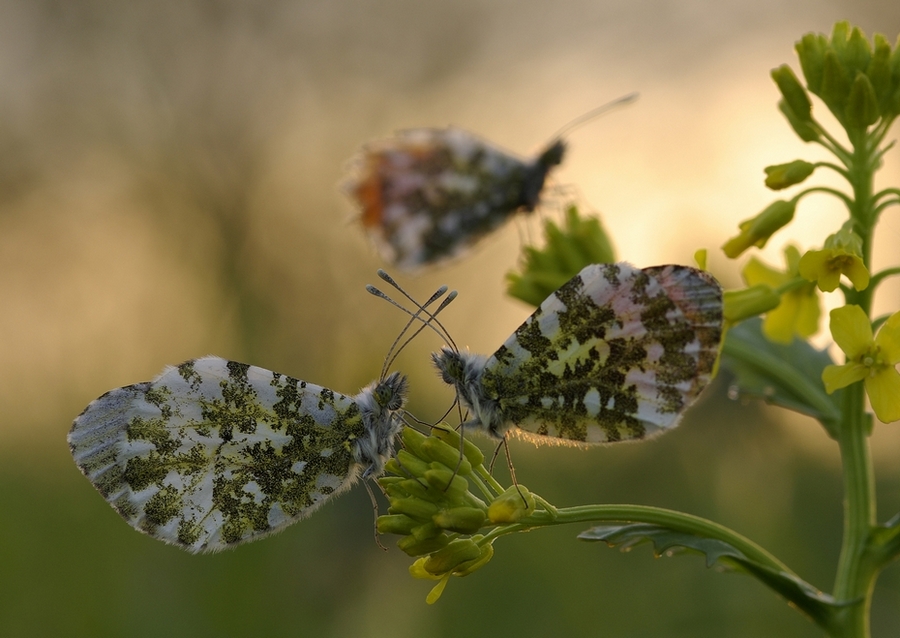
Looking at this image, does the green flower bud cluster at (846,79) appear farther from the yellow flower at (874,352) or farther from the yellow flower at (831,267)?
the yellow flower at (874,352)

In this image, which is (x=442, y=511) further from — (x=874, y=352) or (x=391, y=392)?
(x=874, y=352)

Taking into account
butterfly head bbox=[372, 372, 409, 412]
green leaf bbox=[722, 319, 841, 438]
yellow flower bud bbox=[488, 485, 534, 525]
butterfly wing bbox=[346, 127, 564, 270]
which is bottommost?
yellow flower bud bbox=[488, 485, 534, 525]

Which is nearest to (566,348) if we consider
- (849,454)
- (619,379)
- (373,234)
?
(619,379)

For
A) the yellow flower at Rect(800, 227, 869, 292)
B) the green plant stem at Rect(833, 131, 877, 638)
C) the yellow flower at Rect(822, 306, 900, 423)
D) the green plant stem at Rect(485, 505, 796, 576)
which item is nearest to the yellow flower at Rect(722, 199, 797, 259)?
the green plant stem at Rect(833, 131, 877, 638)

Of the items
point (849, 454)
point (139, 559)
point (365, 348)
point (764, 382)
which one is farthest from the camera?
point (365, 348)

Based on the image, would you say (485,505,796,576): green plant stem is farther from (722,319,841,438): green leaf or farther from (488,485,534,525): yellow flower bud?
(722,319,841,438): green leaf

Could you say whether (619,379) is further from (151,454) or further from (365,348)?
(365,348)
